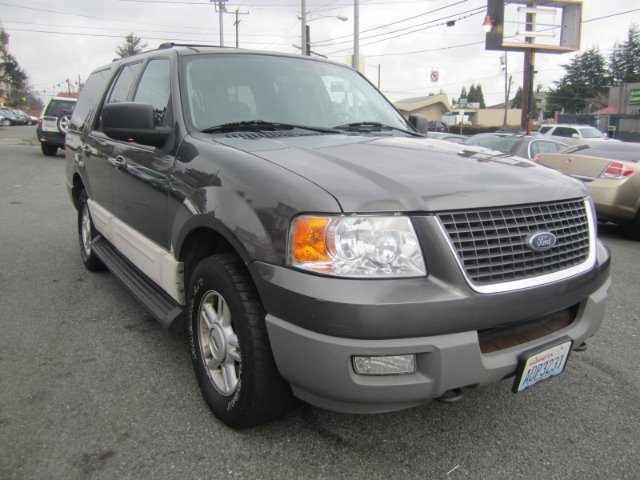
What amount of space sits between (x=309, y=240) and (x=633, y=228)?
6.55 meters

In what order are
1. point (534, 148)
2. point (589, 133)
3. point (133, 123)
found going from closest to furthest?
point (133, 123) < point (534, 148) < point (589, 133)

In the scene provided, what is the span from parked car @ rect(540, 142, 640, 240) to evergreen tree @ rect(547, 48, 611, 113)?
73.3 meters

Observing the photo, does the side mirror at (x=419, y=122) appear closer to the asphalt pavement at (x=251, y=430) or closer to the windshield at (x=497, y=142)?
the asphalt pavement at (x=251, y=430)

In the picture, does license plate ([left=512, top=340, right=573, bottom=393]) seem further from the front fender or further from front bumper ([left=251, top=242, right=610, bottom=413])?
the front fender

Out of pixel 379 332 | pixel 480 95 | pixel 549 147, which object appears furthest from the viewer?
pixel 480 95

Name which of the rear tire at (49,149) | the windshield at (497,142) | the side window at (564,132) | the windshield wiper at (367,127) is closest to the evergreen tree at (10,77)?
the rear tire at (49,149)

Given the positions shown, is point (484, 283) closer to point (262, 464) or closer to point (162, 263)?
point (262, 464)

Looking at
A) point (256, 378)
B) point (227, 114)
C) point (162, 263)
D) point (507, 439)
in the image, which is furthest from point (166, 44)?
point (507, 439)

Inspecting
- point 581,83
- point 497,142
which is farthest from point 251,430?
point 581,83

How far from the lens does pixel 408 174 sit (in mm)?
2234

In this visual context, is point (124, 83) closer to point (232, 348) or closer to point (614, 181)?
point (232, 348)

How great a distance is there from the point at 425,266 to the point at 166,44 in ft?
9.32

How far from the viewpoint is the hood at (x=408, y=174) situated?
79.8 inches

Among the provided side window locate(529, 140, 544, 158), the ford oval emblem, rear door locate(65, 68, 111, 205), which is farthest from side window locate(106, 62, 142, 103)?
side window locate(529, 140, 544, 158)
